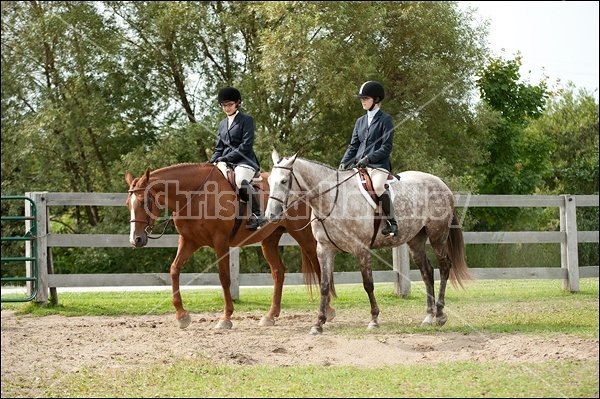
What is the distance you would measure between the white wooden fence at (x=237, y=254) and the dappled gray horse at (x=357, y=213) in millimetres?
2344

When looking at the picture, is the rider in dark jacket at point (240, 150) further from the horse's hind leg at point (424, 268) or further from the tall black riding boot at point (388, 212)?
the horse's hind leg at point (424, 268)

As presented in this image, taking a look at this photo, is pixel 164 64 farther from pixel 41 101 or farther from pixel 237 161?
pixel 237 161

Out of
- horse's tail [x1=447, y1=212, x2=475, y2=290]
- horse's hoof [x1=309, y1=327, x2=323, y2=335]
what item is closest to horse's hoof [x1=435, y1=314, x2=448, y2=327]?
horse's tail [x1=447, y1=212, x2=475, y2=290]

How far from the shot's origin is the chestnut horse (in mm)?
8320

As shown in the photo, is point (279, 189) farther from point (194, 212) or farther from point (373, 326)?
point (373, 326)

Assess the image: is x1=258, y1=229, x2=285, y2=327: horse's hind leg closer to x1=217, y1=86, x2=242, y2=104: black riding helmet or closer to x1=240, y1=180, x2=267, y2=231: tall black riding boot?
x1=240, y1=180, x2=267, y2=231: tall black riding boot

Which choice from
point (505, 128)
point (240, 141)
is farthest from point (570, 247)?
point (505, 128)

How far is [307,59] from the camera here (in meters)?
16.9

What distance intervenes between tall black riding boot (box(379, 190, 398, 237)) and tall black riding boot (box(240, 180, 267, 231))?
161 centimetres


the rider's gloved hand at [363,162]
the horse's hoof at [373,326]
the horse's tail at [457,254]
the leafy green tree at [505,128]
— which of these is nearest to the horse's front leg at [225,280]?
the horse's hoof at [373,326]

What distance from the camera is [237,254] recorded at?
11.0 m

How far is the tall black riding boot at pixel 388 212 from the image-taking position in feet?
27.6

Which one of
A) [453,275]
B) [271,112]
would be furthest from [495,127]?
[453,275]

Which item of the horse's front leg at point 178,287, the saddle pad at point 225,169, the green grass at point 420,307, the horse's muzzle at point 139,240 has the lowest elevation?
the green grass at point 420,307
